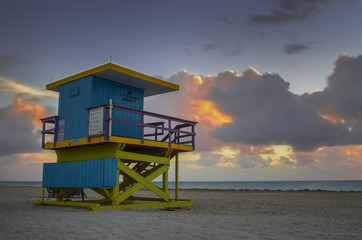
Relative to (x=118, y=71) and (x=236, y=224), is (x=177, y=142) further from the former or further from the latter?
(x=236, y=224)

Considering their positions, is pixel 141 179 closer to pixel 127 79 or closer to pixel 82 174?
pixel 82 174

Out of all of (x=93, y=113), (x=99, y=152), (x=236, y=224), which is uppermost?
(x=93, y=113)

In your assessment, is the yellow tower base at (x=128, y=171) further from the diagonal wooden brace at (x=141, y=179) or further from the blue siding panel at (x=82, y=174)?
the blue siding panel at (x=82, y=174)

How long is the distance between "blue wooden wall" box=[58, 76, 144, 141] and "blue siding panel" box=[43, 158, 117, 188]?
132cm

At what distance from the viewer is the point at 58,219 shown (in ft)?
31.7

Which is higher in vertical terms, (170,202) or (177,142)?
(177,142)

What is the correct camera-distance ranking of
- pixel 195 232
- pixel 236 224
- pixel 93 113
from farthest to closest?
1. pixel 93 113
2. pixel 236 224
3. pixel 195 232

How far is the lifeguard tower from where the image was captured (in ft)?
42.3

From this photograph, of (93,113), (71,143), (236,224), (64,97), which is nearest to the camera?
(236,224)

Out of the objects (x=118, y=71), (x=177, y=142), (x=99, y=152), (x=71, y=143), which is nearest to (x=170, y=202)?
(x=177, y=142)

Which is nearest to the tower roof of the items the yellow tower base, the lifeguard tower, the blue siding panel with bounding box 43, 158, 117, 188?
the lifeguard tower

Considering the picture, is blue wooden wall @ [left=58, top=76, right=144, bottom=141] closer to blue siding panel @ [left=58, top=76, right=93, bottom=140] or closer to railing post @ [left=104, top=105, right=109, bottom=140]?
blue siding panel @ [left=58, top=76, right=93, bottom=140]

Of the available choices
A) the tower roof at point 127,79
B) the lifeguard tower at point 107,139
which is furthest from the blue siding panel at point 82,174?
the tower roof at point 127,79

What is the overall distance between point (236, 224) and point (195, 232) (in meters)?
1.91
